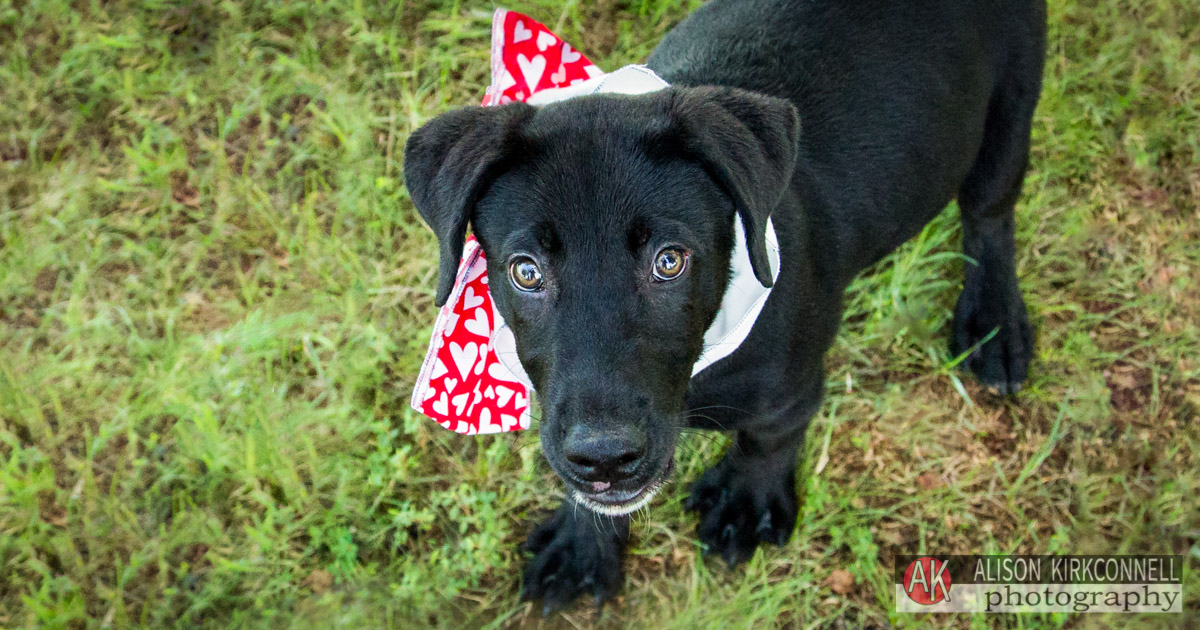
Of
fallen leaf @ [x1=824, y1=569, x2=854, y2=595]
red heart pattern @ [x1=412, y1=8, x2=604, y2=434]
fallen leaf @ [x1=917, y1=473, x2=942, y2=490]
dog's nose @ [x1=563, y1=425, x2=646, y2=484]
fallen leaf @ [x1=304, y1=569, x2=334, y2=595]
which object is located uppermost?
red heart pattern @ [x1=412, y1=8, x2=604, y2=434]

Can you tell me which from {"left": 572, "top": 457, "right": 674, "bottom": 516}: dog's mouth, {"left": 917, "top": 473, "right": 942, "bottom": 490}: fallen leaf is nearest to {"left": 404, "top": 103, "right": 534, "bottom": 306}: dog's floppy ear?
{"left": 572, "top": 457, "right": 674, "bottom": 516}: dog's mouth

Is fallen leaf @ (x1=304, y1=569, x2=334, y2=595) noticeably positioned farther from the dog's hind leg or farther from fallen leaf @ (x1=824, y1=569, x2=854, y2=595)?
the dog's hind leg

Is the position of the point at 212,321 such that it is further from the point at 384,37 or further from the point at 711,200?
the point at 711,200

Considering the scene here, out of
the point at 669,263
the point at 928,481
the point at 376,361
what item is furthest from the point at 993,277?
the point at 376,361

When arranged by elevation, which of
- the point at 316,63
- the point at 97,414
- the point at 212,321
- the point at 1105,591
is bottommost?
the point at 1105,591

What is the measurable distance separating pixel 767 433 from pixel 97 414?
2820 mm

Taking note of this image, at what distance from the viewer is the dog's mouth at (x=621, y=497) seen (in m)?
2.41

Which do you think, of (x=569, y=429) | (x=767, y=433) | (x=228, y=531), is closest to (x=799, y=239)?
(x=767, y=433)

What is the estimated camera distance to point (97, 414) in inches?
157

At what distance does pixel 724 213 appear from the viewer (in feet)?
7.92

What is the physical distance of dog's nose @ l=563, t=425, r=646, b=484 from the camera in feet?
7.18

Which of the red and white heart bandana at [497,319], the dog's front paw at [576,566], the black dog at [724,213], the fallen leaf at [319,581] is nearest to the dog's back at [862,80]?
the black dog at [724,213]

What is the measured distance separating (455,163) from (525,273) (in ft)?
1.06

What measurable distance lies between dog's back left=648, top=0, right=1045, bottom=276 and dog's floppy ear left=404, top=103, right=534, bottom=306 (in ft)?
2.80
